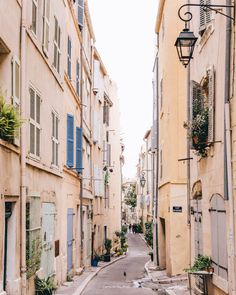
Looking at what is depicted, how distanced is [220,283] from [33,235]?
4183 mm

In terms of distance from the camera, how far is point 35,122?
42.8ft

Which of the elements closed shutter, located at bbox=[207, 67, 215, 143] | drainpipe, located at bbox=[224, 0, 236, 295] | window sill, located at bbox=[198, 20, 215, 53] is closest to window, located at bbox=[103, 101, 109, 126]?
window sill, located at bbox=[198, 20, 215, 53]

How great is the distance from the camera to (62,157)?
1778cm

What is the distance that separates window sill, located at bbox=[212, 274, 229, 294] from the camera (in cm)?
1093

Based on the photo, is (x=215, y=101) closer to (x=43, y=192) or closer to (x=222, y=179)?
(x=222, y=179)

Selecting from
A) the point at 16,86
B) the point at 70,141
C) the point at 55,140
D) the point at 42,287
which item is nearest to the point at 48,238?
the point at 42,287

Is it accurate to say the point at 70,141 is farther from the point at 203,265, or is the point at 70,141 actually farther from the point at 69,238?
the point at 203,265

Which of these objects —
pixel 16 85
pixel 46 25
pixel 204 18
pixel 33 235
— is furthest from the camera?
pixel 46 25

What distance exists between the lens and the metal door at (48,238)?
14167 mm

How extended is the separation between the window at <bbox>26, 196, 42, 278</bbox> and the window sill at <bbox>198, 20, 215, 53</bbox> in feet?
17.5

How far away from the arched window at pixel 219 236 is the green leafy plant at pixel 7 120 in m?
4.40

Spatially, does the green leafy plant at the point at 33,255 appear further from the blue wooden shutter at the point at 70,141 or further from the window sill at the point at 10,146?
the blue wooden shutter at the point at 70,141

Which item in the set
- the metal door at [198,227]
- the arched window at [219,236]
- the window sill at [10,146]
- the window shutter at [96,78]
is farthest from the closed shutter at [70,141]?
the window shutter at [96,78]

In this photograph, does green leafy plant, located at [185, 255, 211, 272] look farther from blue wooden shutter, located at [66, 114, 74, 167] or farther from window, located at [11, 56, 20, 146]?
blue wooden shutter, located at [66, 114, 74, 167]
